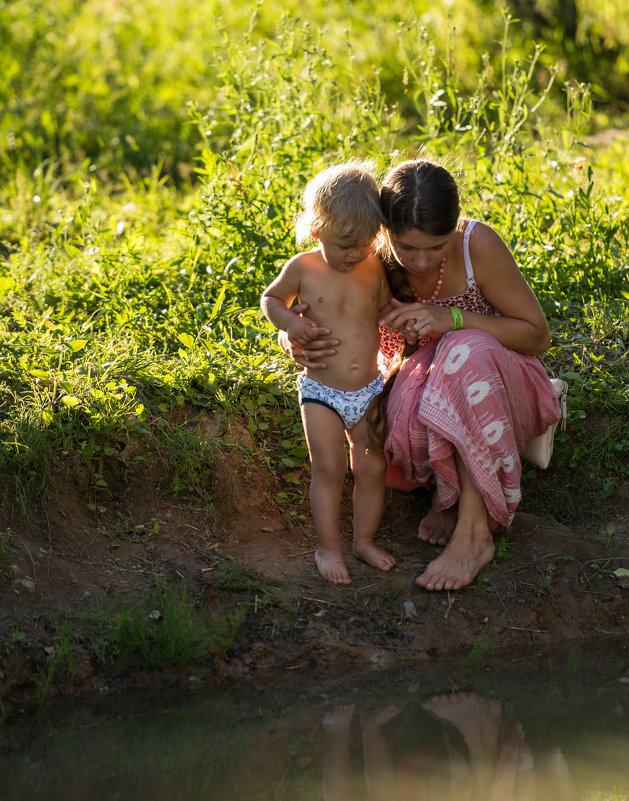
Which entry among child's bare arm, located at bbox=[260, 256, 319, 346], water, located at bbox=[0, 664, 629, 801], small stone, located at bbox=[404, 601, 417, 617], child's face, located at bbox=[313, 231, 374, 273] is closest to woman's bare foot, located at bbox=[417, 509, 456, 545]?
small stone, located at bbox=[404, 601, 417, 617]

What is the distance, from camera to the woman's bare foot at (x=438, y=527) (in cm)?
332

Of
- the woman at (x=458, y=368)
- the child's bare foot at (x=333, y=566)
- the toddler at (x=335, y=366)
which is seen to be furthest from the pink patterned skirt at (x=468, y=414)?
the child's bare foot at (x=333, y=566)

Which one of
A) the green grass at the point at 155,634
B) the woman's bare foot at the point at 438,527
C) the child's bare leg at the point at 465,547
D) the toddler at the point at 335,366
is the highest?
the toddler at the point at 335,366

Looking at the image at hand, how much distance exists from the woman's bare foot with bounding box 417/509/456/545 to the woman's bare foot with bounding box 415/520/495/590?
13cm

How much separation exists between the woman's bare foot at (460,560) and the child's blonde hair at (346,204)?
3.26 ft

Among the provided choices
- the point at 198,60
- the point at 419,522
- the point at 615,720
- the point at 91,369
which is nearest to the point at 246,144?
the point at 91,369

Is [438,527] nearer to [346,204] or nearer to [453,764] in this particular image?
[453,764]

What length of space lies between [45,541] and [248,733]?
3.10 ft

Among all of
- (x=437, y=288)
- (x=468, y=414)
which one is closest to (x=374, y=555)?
(x=468, y=414)

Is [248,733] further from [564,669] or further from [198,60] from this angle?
[198,60]

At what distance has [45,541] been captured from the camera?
307 centimetres

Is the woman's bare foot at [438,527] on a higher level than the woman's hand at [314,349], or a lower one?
lower

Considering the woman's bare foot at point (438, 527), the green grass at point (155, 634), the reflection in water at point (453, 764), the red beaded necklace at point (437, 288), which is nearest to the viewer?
the reflection in water at point (453, 764)

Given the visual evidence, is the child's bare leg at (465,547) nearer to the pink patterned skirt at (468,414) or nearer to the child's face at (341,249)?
the pink patterned skirt at (468,414)
